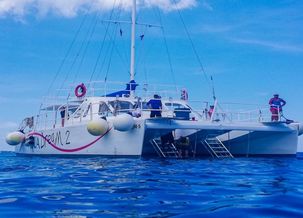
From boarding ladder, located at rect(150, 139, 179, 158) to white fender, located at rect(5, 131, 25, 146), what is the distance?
1086cm

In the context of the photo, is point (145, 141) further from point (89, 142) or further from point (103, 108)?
point (103, 108)

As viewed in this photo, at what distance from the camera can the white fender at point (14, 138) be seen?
25.7m

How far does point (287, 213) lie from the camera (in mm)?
5043

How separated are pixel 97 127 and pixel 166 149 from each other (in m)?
3.48

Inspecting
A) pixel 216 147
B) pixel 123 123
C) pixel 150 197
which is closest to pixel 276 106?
pixel 216 147

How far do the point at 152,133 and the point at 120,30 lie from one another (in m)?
7.72

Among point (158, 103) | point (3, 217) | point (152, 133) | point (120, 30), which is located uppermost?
point (120, 30)

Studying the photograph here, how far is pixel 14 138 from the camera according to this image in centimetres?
2564

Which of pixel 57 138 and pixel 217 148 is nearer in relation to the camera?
pixel 217 148

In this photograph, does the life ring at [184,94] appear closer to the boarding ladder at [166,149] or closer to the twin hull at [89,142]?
the boarding ladder at [166,149]

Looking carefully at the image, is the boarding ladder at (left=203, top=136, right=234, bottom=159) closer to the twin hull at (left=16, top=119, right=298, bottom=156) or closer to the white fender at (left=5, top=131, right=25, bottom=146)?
the twin hull at (left=16, top=119, right=298, bottom=156)

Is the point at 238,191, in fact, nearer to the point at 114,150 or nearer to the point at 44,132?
the point at 114,150

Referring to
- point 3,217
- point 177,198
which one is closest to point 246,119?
point 177,198

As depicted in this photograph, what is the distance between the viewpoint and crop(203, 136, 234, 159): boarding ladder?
61.6 feet
